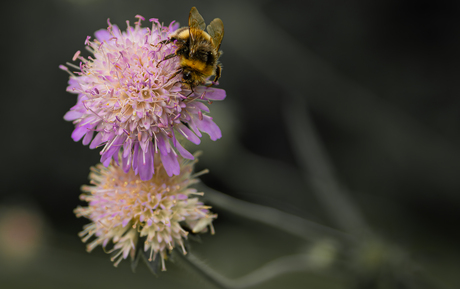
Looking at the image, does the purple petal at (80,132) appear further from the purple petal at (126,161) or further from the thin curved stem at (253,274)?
the thin curved stem at (253,274)

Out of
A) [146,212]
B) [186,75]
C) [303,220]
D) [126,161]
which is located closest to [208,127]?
[186,75]

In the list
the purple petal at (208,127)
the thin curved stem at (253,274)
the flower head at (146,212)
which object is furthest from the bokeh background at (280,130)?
the purple petal at (208,127)

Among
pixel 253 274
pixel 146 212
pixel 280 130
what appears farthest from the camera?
pixel 280 130

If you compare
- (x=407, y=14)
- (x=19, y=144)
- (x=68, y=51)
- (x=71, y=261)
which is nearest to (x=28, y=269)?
(x=71, y=261)

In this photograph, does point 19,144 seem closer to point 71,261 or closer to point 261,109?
point 71,261

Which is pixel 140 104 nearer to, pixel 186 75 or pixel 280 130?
pixel 186 75
